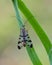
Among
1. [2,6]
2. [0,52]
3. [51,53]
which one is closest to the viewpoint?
[51,53]

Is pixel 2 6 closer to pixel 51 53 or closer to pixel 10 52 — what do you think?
pixel 10 52

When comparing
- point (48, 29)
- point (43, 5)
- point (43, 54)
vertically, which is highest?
point (43, 5)

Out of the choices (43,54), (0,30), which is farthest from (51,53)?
(0,30)

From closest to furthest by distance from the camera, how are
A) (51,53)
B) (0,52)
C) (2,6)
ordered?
(51,53), (0,52), (2,6)

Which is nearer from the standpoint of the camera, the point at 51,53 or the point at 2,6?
the point at 51,53

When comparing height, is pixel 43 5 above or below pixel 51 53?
above

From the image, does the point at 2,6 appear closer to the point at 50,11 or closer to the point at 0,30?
the point at 0,30

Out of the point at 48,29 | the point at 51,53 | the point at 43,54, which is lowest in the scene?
the point at 51,53

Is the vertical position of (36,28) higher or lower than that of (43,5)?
lower

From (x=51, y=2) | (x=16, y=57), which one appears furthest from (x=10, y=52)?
(x=51, y=2)
